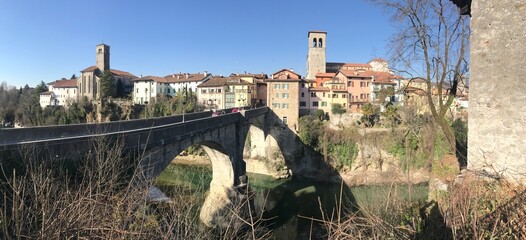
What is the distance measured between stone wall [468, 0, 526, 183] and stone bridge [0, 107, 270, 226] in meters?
6.74

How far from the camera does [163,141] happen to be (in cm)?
1247

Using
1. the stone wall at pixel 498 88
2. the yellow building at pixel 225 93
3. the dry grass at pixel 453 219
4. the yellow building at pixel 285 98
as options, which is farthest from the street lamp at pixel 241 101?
the dry grass at pixel 453 219

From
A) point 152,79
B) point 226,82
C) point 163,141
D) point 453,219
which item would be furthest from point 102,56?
point 453,219

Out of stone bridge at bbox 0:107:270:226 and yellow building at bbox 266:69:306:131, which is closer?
stone bridge at bbox 0:107:270:226

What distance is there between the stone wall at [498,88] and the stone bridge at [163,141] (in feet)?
22.1

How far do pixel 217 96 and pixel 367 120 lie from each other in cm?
2944

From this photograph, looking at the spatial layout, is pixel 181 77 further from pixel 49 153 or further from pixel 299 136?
pixel 49 153

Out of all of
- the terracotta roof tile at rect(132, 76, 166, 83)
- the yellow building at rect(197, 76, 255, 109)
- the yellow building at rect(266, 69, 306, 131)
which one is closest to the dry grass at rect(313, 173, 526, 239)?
the yellow building at rect(266, 69, 306, 131)

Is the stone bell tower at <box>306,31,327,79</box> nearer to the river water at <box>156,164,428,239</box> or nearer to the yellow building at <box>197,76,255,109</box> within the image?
the yellow building at <box>197,76,255,109</box>

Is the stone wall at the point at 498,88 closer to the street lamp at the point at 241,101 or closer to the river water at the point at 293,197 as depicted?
the river water at the point at 293,197

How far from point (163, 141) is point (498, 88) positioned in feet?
34.4

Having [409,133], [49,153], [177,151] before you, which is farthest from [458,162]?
[409,133]

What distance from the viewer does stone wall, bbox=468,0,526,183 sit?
7168 millimetres

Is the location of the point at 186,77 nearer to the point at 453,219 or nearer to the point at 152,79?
the point at 152,79
